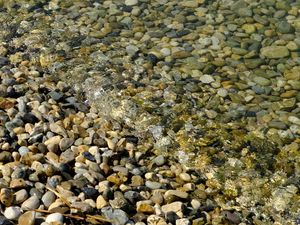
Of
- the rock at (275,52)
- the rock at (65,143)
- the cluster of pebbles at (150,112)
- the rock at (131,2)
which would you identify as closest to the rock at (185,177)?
the cluster of pebbles at (150,112)

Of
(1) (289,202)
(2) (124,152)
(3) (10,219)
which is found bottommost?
(1) (289,202)

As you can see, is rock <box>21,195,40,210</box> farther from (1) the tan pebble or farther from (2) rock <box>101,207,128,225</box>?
(2) rock <box>101,207,128,225</box>

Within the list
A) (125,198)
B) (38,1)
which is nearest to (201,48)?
(38,1)

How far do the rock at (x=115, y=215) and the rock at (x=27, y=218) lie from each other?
46 cm

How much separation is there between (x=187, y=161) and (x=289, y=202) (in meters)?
0.83

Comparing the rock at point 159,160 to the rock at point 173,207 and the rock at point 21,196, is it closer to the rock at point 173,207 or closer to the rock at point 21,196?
the rock at point 173,207

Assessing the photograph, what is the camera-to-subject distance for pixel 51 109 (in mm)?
4594

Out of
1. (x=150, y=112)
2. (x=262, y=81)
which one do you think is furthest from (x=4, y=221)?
(x=262, y=81)

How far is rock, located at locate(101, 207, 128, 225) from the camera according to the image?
3541 mm

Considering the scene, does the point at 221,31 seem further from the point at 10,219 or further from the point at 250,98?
the point at 10,219

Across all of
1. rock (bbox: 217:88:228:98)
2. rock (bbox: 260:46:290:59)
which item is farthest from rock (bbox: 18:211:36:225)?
rock (bbox: 260:46:290:59)

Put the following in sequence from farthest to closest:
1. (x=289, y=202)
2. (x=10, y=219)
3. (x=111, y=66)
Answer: (x=111, y=66) → (x=289, y=202) → (x=10, y=219)

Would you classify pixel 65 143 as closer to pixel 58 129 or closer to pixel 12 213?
pixel 58 129

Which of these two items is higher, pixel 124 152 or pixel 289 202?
pixel 124 152
